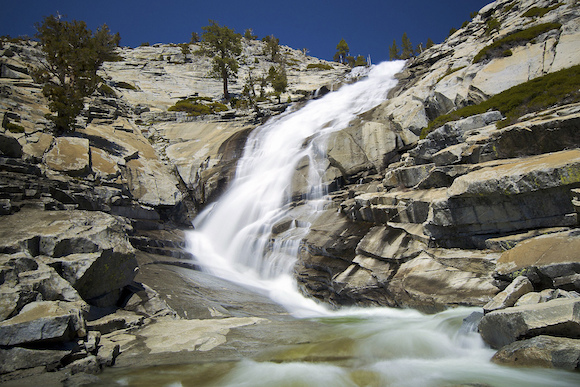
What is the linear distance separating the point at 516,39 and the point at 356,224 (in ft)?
59.5

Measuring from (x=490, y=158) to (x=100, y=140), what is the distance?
26.7 metres

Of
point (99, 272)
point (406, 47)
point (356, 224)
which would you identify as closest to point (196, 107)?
point (356, 224)

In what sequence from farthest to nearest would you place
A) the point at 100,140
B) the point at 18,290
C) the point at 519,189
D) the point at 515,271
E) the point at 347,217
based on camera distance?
the point at 100,140
the point at 347,217
the point at 519,189
the point at 515,271
the point at 18,290

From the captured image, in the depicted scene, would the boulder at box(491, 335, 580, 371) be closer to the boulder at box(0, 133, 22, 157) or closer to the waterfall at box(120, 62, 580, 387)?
the waterfall at box(120, 62, 580, 387)

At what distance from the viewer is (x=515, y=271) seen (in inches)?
332

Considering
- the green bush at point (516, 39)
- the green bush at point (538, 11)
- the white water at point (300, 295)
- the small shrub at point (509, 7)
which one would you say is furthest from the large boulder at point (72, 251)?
the small shrub at point (509, 7)

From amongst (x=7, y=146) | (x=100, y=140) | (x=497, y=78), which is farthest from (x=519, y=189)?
(x=100, y=140)

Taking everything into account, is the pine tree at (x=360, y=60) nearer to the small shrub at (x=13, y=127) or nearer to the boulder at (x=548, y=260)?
the small shrub at (x=13, y=127)

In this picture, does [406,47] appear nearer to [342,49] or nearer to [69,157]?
[342,49]

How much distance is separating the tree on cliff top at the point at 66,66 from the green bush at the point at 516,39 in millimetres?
30673

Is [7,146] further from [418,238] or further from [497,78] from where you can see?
[497,78]

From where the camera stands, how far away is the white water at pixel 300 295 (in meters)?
6.54

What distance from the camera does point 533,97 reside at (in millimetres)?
16188

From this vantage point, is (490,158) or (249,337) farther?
(490,158)
